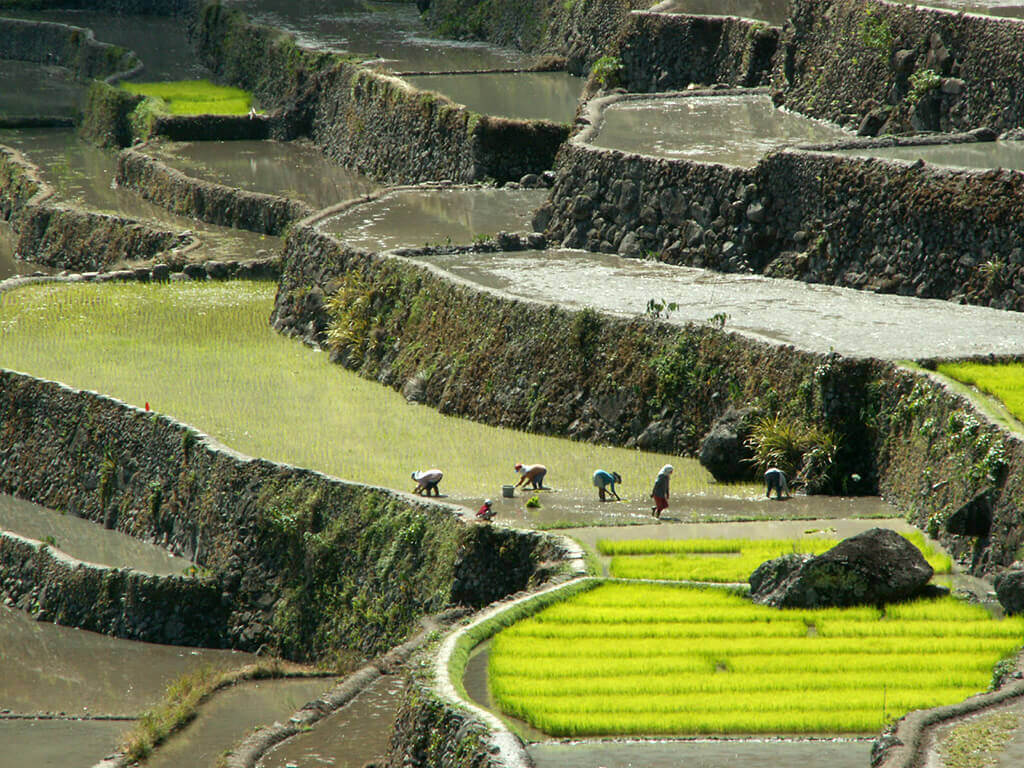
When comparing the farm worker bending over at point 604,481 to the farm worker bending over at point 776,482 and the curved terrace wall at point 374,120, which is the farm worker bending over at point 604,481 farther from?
the curved terrace wall at point 374,120

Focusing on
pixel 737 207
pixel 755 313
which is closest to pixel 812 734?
pixel 755 313

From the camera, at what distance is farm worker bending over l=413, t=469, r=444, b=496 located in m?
21.9

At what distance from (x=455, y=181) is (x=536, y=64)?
34.3 feet

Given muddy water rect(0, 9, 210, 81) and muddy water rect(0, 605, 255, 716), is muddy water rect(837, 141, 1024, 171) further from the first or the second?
muddy water rect(0, 9, 210, 81)

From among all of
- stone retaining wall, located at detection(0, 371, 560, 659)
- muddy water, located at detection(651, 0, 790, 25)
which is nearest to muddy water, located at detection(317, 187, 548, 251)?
stone retaining wall, located at detection(0, 371, 560, 659)

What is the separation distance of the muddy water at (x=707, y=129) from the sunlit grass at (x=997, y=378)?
9.26 meters

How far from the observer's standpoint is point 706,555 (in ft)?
63.8

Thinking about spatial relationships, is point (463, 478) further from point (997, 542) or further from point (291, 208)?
point (291, 208)

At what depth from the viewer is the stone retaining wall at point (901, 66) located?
29.7 meters

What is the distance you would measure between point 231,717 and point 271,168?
2967 cm

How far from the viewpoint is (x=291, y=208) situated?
1661 inches

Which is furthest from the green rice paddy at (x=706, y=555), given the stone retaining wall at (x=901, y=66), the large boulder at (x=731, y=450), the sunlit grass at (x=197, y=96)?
the sunlit grass at (x=197, y=96)

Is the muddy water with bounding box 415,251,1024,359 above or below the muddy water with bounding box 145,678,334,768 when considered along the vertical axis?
above

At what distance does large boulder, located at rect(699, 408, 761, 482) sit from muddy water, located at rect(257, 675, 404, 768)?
6.23 meters
